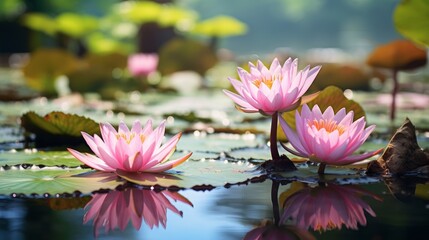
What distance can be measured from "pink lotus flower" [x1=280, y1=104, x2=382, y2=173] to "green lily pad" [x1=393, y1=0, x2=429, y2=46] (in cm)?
65

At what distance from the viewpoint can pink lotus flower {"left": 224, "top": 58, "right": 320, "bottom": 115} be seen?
1339 mm

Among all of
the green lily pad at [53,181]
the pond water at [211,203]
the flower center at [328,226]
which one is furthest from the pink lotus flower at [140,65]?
the flower center at [328,226]

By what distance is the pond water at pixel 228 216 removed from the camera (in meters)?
0.95

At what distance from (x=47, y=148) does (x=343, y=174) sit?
2.50ft

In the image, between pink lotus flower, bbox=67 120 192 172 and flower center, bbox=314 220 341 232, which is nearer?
flower center, bbox=314 220 341 232

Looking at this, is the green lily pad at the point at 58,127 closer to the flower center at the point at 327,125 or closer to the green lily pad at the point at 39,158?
the green lily pad at the point at 39,158

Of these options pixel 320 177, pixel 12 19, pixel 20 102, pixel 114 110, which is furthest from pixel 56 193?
pixel 12 19

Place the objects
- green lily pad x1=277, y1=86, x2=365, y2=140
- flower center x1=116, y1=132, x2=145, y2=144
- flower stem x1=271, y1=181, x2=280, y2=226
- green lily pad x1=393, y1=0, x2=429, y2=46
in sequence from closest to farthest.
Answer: flower stem x1=271, y1=181, x2=280, y2=226 → flower center x1=116, y1=132, x2=145, y2=144 → green lily pad x1=277, y1=86, x2=365, y2=140 → green lily pad x1=393, y1=0, x2=429, y2=46

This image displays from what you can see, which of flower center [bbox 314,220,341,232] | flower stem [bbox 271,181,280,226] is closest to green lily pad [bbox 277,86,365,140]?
flower stem [bbox 271,181,280,226]

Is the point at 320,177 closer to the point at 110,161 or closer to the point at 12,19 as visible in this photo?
the point at 110,161

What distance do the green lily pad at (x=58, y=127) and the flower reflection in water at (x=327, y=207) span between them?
611 millimetres

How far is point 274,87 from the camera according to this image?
1.34m

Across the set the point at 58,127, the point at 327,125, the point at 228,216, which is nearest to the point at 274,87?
the point at 327,125

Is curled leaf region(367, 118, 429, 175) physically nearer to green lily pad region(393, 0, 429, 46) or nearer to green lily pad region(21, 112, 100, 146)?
green lily pad region(393, 0, 429, 46)
